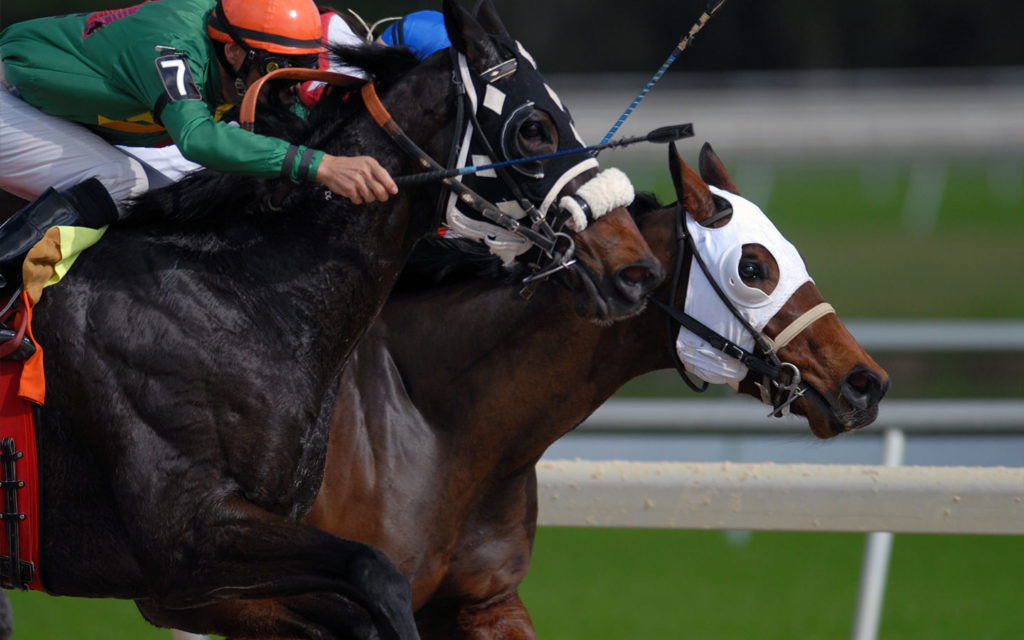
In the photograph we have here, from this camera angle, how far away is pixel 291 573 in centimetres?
270

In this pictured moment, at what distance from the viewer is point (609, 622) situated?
541 cm

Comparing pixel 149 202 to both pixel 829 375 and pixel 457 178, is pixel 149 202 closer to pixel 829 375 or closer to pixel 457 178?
pixel 457 178

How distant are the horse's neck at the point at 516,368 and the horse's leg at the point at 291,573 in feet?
2.76

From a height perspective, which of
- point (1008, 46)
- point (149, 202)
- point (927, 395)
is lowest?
point (1008, 46)

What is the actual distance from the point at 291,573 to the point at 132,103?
44.3 inches

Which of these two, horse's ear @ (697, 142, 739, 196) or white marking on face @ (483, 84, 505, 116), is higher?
white marking on face @ (483, 84, 505, 116)

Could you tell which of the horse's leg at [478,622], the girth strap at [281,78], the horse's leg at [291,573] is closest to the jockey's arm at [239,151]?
the girth strap at [281,78]

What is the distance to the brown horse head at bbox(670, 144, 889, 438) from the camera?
348cm

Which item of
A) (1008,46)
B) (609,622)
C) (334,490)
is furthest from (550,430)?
(1008,46)

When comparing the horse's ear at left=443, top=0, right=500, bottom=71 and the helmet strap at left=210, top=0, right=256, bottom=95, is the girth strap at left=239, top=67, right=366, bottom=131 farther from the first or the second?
the horse's ear at left=443, top=0, right=500, bottom=71

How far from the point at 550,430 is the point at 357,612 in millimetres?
974

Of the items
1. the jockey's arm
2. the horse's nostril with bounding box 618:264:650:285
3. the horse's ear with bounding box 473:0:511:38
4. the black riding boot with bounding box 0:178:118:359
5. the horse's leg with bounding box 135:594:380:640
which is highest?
the horse's ear with bounding box 473:0:511:38

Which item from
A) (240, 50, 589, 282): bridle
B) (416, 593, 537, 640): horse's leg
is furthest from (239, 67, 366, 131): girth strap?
(416, 593, 537, 640): horse's leg

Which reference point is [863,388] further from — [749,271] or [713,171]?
[713,171]
